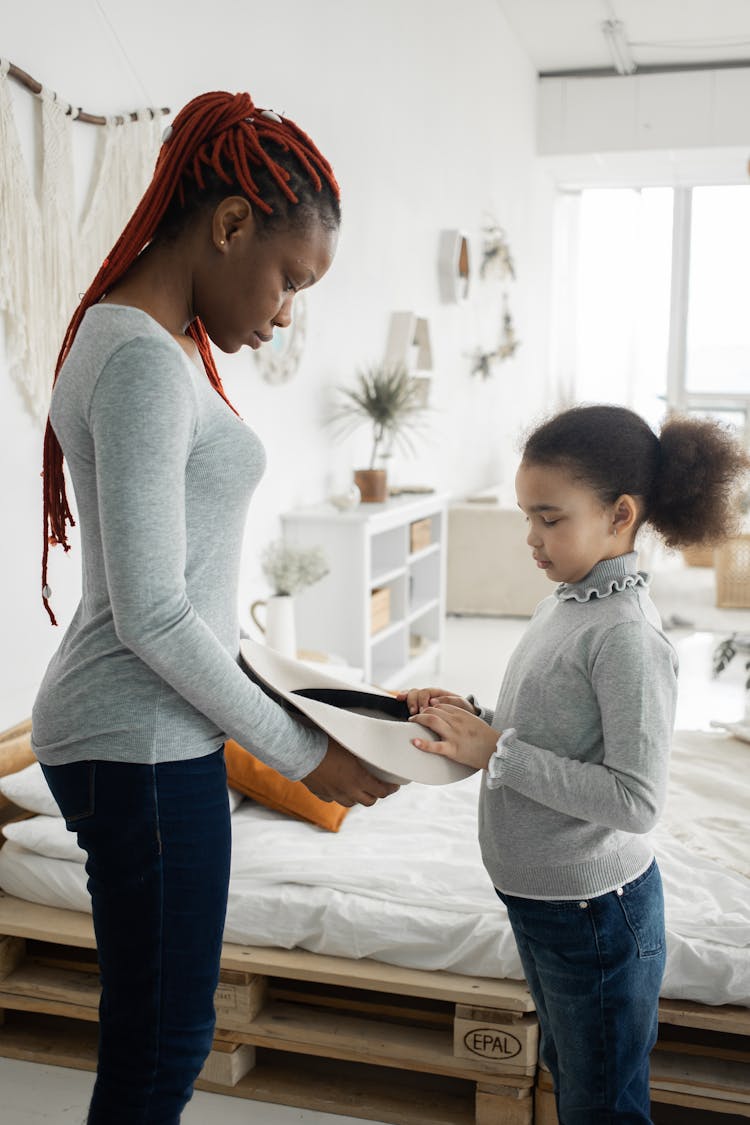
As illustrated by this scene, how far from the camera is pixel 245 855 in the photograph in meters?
Answer: 1.98

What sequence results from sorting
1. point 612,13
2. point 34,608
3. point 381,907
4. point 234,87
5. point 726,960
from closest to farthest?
point 726,960
point 381,907
point 34,608
point 234,87
point 612,13

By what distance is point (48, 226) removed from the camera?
2375 millimetres

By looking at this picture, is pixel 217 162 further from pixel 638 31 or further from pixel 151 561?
pixel 638 31

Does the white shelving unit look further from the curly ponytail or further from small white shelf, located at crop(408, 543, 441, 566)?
the curly ponytail

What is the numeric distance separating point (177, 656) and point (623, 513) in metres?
0.55

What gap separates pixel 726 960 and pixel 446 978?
1.40 ft

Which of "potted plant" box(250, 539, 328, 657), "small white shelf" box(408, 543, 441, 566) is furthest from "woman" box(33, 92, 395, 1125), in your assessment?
"small white shelf" box(408, 543, 441, 566)

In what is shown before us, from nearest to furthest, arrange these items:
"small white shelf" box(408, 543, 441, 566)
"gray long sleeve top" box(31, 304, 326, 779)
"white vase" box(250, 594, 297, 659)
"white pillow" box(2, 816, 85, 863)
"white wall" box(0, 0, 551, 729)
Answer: "gray long sleeve top" box(31, 304, 326, 779) → "white pillow" box(2, 816, 85, 863) → "white wall" box(0, 0, 551, 729) → "white vase" box(250, 594, 297, 659) → "small white shelf" box(408, 543, 441, 566)

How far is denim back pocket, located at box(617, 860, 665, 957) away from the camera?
1.23 meters

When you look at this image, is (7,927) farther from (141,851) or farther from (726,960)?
(726,960)

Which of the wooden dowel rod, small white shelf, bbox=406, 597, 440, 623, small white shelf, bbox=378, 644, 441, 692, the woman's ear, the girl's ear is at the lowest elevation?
small white shelf, bbox=378, 644, 441, 692

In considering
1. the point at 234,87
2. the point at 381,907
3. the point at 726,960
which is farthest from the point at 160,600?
the point at 234,87

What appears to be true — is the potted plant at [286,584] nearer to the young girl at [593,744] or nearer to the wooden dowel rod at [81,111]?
the wooden dowel rod at [81,111]

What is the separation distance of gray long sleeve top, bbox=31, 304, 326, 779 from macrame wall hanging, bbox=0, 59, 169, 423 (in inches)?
53.5
